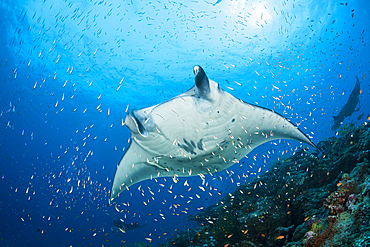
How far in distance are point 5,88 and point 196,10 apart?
24275 millimetres

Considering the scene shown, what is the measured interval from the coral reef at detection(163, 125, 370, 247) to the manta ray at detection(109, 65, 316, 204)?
118 cm

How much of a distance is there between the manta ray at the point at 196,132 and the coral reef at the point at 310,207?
1.18 m

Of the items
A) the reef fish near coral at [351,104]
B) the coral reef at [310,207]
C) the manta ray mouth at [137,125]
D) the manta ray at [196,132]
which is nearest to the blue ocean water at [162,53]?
the coral reef at [310,207]

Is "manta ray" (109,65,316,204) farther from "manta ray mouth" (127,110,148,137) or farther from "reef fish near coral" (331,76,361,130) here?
"reef fish near coral" (331,76,361,130)

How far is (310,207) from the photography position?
3.76 m

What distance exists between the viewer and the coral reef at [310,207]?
2.12m

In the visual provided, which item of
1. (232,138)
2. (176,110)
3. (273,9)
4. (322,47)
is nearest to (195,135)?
(176,110)

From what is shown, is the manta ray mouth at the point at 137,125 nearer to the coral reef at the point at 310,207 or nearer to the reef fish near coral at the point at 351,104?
the coral reef at the point at 310,207

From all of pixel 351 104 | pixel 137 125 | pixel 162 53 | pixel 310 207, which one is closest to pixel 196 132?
pixel 137 125

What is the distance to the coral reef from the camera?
212cm

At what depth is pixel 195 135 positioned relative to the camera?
2953 millimetres

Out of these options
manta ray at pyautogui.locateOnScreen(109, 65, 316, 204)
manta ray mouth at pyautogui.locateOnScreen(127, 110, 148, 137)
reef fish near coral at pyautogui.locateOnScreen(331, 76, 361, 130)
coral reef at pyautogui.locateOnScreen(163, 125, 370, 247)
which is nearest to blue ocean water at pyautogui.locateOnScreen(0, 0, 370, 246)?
coral reef at pyautogui.locateOnScreen(163, 125, 370, 247)

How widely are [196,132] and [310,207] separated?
3497mm

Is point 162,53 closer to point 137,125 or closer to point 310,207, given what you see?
point 137,125
